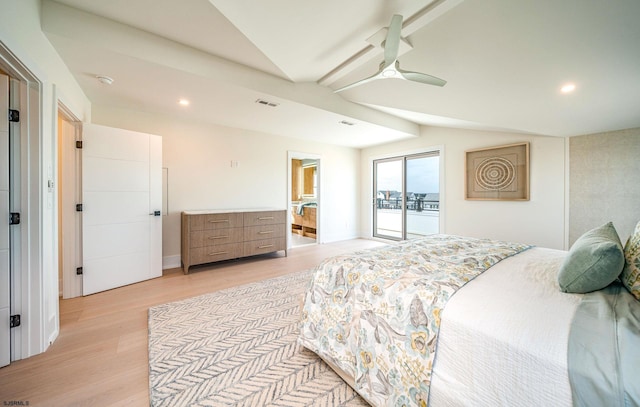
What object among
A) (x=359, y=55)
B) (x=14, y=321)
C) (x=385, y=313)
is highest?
(x=359, y=55)

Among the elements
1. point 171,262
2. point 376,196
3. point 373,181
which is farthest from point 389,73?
point 376,196

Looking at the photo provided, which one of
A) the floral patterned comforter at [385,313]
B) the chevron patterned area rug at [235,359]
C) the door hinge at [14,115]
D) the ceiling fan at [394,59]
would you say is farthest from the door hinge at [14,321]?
the ceiling fan at [394,59]

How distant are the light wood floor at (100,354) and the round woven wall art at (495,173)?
Result: 3.97m

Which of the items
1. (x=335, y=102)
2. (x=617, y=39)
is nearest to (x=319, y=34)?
(x=335, y=102)

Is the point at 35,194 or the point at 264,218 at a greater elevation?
the point at 35,194

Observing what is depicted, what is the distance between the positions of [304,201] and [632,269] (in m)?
6.65

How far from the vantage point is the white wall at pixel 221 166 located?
3607mm

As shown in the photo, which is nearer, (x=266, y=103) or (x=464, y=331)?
(x=464, y=331)

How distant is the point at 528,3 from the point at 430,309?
6.20ft

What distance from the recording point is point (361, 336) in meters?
1.25

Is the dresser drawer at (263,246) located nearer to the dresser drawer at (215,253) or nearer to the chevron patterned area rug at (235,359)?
the dresser drawer at (215,253)

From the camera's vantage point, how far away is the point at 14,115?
5.28 ft

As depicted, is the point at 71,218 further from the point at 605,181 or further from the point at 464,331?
the point at 605,181

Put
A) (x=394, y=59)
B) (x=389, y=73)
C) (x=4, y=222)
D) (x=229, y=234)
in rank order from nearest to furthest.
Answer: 1. (x=4, y=222)
2. (x=394, y=59)
3. (x=389, y=73)
4. (x=229, y=234)
